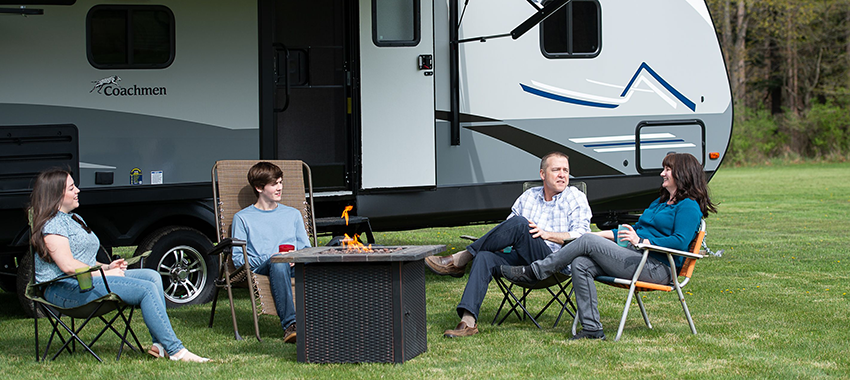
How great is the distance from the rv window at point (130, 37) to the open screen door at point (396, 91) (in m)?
1.30

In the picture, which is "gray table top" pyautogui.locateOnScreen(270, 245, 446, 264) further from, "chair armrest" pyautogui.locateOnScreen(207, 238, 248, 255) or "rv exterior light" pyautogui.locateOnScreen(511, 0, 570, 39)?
"rv exterior light" pyautogui.locateOnScreen(511, 0, 570, 39)

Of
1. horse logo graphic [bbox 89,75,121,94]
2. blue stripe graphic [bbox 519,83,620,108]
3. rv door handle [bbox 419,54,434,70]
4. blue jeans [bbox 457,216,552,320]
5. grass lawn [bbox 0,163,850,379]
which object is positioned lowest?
grass lawn [bbox 0,163,850,379]

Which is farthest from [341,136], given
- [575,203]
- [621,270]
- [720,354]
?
[720,354]

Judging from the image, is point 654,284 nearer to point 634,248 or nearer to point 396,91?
point 634,248

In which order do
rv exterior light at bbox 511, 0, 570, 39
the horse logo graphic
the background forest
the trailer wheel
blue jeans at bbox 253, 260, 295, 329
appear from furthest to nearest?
the background forest, rv exterior light at bbox 511, 0, 570, 39, the trailer wheel, the horse logo graphic, blue jeans at bbox 253, 260, 295, 329

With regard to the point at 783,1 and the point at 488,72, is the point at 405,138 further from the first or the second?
the point at 783,1

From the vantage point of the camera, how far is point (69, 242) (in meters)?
4.21

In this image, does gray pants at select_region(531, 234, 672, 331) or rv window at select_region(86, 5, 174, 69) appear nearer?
gray pants at select_region(531, 234, 672, 331)

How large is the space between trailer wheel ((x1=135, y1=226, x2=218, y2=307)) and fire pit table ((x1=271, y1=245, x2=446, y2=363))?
1.91m

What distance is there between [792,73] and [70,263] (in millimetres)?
30553

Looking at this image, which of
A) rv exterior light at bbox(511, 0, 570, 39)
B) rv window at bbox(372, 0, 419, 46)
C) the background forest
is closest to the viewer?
rv exterior light at bbox(511, 0, 570, 39)

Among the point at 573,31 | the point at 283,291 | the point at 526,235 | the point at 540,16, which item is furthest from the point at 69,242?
the point at 573,31

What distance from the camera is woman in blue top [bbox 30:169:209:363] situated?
4113 millimetres

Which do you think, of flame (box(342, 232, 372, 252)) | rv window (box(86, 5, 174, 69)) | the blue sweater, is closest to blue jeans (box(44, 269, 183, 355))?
flame (box(342, 232, 372, 252))
